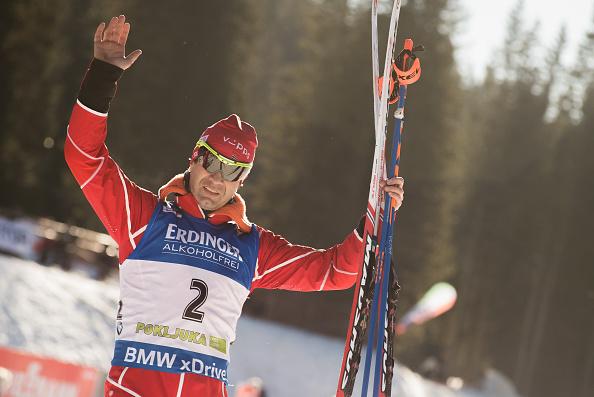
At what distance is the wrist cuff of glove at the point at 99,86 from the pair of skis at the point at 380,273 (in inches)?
45.4

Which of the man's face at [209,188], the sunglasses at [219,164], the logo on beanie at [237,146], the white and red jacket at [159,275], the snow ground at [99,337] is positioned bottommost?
the white and red jacket at [159,275]

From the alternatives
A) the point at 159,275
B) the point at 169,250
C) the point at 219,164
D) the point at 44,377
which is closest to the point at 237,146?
the point at 219,164

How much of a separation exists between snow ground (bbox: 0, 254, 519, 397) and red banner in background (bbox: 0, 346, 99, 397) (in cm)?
246

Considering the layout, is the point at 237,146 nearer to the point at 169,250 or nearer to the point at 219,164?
the point at 219,164

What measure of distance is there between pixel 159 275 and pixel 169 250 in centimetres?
11

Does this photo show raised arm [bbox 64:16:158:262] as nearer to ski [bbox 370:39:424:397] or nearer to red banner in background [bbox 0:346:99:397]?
ski [bbox 370:39:424:397]

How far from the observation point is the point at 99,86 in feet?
9.00

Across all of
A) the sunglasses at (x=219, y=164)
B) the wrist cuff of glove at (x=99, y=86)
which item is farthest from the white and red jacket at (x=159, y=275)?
the sunglasses at (x=219, y=164)

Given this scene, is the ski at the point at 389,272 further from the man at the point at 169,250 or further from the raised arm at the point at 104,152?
the raised arm at the point at 104,152

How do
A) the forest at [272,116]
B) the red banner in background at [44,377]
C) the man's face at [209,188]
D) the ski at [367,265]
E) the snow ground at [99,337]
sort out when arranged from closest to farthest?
the man's face at [209,188]
the ski at [367,265]
the red banner in background at [44,377]
the snow ground at [99,337]
the forest at [272,116]

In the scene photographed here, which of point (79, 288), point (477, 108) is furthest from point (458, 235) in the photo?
point (79, 288)

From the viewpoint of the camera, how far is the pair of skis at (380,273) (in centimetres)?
315

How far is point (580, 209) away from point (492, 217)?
Answer: 335 cm

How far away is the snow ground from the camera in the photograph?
1013 cm
